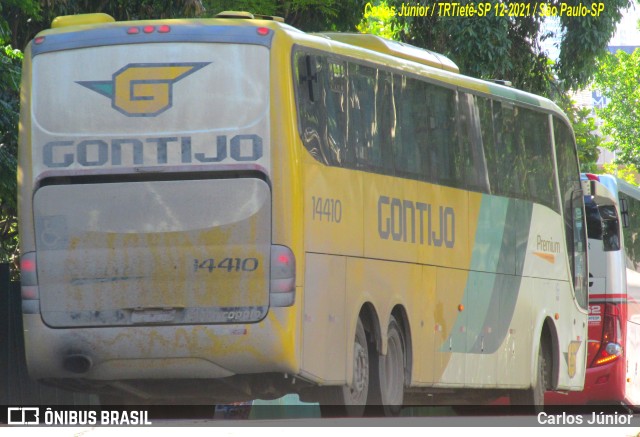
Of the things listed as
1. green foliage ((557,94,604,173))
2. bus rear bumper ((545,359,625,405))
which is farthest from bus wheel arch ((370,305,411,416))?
green foliage ((557,94,604,173))

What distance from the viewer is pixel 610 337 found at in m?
23.2

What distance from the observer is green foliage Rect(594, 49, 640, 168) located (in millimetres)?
73750

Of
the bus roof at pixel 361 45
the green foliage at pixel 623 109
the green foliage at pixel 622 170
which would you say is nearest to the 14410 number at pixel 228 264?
the bus roof at pixel 361 45

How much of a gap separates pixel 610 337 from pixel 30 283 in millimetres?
12166

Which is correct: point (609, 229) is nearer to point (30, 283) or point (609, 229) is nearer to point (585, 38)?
point (585, 38)

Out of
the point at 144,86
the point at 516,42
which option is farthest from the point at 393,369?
the point at 516,42

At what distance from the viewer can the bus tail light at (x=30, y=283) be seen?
519 inches

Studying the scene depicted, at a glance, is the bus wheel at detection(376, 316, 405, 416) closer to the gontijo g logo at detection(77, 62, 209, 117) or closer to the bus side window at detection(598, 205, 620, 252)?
the gontijo g logo at detection(77, 62, 209, 117)

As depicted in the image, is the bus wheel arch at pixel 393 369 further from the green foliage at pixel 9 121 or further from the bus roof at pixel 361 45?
the green foliage at pixel 9 121

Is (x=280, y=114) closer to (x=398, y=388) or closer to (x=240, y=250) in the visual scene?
(x=240, y=250)

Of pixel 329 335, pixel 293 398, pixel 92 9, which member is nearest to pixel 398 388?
pixel 329 335

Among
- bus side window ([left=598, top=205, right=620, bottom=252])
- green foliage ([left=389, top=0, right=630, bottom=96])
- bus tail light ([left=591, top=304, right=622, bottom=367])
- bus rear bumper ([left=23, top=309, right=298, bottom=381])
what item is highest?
green foliage ([left=389, top=0, right=630, bottom=96])

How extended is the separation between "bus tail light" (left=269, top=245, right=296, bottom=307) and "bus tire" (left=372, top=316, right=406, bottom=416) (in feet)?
6.26

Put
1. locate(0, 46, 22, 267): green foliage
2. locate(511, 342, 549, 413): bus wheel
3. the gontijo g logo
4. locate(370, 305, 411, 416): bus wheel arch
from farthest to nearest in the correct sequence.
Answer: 1. locate(511, 342, 549, 413): bus wheel
2. locate(0, 46, 22, 267): green foliage
3. locate(370, 305, 411, 416): bus wheel arch
4. the gontijo g logo
